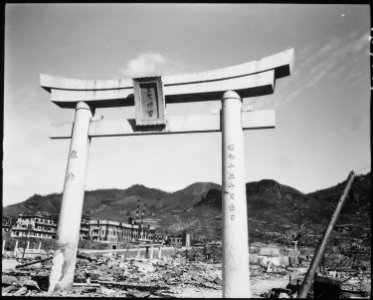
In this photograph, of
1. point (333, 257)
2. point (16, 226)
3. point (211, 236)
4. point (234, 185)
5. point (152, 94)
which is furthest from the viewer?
point (16, 226)

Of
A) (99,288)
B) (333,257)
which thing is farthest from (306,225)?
(99,288)

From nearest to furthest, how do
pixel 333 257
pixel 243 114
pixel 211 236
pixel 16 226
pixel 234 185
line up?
pixel 234 185 → pixel 243 114 → pixel 333 257 → pixel 211 236 → pixel 16 226

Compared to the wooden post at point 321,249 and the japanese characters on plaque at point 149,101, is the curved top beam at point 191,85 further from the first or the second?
the wooden post at point 321,249

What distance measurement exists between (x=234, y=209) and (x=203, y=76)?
10.1ft

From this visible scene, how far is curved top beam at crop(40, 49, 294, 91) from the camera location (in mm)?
6425

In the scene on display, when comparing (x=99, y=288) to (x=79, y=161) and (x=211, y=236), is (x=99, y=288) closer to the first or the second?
(x=79, y=161)

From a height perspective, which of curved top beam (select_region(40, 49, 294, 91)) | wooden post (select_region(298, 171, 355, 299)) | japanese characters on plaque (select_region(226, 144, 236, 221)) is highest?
curved top beam (select_region(40, 49, 294, 91))

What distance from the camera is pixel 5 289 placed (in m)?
6.68

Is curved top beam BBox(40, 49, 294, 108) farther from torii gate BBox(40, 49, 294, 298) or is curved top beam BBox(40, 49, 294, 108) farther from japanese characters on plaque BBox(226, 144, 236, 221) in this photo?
japanese characters on plaque BBox(226, 144, 236, 221)

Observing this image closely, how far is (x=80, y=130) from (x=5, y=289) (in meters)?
3.88

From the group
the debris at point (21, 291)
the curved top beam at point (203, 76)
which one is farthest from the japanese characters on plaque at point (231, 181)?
the debris at point (21, 291)

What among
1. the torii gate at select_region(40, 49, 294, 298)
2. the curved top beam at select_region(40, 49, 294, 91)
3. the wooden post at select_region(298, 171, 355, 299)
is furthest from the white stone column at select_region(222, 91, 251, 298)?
the wooden post at select_region(298, 171, 355, 299)

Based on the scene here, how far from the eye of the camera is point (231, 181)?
6.09 meters

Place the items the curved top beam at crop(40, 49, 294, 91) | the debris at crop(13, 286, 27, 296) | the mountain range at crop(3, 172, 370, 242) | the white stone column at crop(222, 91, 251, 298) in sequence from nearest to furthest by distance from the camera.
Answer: the white stone column at crop(222, 91, 251, 298)
the debris at crop(13, 286, 27, 296)
the curved top beam at crop(40, 49, 294, 91)
the mountain range at crop(3, 172, 370, 242)
